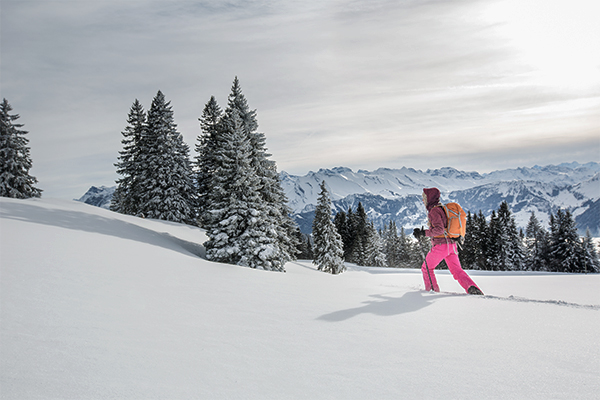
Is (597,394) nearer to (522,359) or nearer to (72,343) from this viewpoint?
(522,359)

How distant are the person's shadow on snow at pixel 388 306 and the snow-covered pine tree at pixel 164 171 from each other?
1090 inches

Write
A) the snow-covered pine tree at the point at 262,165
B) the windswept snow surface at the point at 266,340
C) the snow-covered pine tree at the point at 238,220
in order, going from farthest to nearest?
1. the snow-covered pine tree at the point at 262,165
2. the snow-covered pine tree at the point at 238,220
3. the windswept snow surface at the point at 266,340

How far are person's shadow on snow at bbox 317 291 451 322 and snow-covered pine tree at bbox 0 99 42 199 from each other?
3634 centimetres

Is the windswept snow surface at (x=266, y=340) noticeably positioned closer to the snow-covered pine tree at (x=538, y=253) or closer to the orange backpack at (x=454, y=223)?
the orange backpack at (x=454, y=223)

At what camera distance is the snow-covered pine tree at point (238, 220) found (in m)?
15.6

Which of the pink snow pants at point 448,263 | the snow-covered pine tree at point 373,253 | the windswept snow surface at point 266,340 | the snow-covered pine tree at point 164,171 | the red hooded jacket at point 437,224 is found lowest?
the snow-covered pine tree at point 373,253

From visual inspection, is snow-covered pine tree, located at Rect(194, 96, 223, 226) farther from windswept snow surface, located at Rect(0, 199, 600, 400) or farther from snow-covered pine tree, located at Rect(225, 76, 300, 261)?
windswept snow surface, located at Rect(0, 199, 600, 400)

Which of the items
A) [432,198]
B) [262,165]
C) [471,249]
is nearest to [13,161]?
[262,165]

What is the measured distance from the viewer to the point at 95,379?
2.77m

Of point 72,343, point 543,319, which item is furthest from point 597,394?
point 72,343

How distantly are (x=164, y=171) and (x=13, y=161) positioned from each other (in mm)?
13808

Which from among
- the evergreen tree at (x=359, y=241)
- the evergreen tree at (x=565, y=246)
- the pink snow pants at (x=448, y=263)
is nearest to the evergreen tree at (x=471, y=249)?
the evergreen tree at (x=565, y=246)

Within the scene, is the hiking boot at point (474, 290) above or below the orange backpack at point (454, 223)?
below

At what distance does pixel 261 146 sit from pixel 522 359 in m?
22.0
